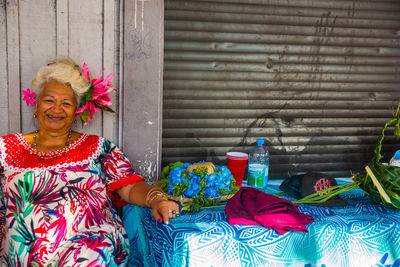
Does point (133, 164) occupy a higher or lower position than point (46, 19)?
lower

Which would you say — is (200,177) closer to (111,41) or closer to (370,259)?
(370,259)

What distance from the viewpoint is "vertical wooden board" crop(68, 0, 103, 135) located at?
2561mm

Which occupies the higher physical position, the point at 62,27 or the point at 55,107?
the point at 62,27

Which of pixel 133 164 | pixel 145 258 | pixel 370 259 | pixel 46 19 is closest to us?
pixel 370 259

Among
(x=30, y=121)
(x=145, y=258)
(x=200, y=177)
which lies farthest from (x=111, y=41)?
(x=145, y=258)

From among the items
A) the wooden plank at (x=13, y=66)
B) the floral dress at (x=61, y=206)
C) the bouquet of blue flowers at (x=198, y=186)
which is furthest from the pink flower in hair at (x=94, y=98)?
the bouquet of blue flowers at (x=198, y=186)

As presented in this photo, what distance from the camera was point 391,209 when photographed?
215 cm

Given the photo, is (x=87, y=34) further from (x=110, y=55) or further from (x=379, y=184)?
(x=379, y=184)

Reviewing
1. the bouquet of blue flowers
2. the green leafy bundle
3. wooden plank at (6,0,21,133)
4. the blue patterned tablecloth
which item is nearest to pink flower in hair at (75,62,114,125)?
wooden plank at (6,0,21,133)

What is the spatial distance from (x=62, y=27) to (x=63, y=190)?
48.2 inches

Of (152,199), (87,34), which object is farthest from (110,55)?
(152,199)

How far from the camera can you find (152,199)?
2.07 metres

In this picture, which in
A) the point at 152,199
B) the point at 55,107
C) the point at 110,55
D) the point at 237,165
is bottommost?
the point at 152,199

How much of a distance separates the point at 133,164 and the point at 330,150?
5.85ft
